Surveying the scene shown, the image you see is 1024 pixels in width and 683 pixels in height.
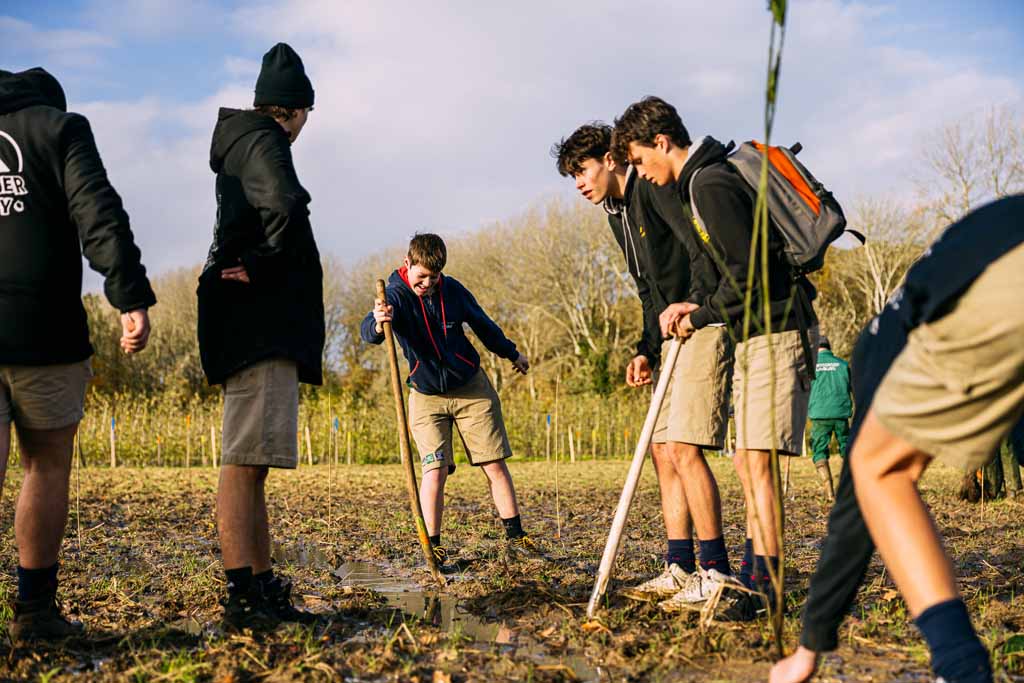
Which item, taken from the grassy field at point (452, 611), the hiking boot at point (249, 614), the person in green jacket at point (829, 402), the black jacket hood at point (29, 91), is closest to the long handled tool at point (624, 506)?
the grassy field at point (452, 611)

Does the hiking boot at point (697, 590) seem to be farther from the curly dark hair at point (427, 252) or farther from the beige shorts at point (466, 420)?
the curly dark hair at point (427, 252)

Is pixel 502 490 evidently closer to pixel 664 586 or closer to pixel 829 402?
pixel 664 586

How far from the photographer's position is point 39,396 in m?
3.40

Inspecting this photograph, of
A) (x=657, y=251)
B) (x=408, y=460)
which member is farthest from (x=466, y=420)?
(x=657, y=251)

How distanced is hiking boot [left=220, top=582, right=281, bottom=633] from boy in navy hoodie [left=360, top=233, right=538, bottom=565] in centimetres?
204

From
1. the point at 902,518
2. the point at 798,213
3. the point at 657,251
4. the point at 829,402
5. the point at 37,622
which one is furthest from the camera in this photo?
the point at 829,402

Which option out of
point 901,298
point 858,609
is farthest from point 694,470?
point 901,298

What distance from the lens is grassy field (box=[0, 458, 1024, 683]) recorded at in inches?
127

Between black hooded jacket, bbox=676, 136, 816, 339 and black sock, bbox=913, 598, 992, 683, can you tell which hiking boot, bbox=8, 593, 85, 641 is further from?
black sock, bbox=913, 598, 992, 683

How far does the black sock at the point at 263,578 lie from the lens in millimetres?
3728

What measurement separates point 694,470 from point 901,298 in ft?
6.04

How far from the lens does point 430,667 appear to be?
3.28 meters

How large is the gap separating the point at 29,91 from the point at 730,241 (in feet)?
9.30

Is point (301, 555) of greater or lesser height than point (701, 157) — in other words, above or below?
below
